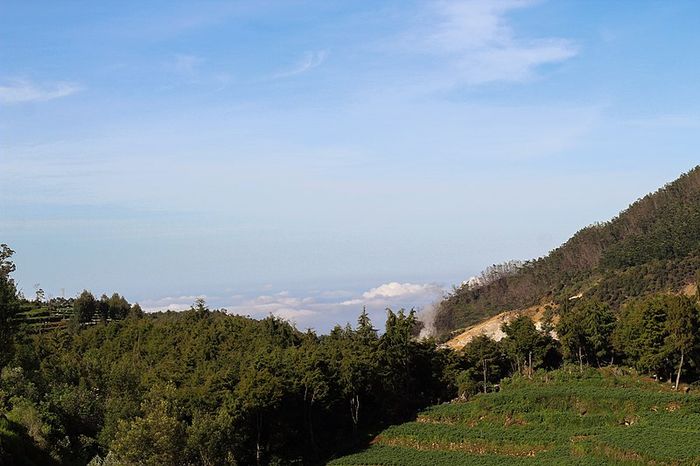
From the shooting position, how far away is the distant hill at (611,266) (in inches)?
4446

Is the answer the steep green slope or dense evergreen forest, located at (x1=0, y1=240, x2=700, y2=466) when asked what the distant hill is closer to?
dense evergreen forest, located at (x1=0, y1=240, x2=700, y2=466)

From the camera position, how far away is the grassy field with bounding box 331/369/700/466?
37.8 m

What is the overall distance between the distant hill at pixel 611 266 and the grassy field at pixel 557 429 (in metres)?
61.6

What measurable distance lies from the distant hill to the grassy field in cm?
6161

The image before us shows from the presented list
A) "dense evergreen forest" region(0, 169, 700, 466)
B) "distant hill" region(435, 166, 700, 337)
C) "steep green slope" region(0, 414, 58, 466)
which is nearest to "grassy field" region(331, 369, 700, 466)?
"dense evergreen forest" region(0, 169, 700, 466)

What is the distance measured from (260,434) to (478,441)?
14514mm

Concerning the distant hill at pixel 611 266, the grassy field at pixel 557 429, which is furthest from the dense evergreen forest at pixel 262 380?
the distant hill at pixel 611 266

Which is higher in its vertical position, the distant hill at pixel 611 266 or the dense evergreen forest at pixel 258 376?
the distant hill at pixel 611 266

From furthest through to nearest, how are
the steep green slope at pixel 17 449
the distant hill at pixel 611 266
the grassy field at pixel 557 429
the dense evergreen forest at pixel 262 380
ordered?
the distant hill at pixel 611 266, the grassy field at pixel 557 429, the dense evergreen forest at pixel 262 380, the steep green slope at pixel 17 449

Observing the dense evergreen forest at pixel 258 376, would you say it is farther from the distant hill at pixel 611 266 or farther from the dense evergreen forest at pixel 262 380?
the distant hill at pixel 611 266

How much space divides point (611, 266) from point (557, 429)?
93.9m

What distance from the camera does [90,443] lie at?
39938mm

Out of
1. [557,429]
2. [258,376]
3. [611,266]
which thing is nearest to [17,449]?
[258,376]

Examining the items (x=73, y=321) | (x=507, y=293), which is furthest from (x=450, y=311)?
(x=73, y=321)
